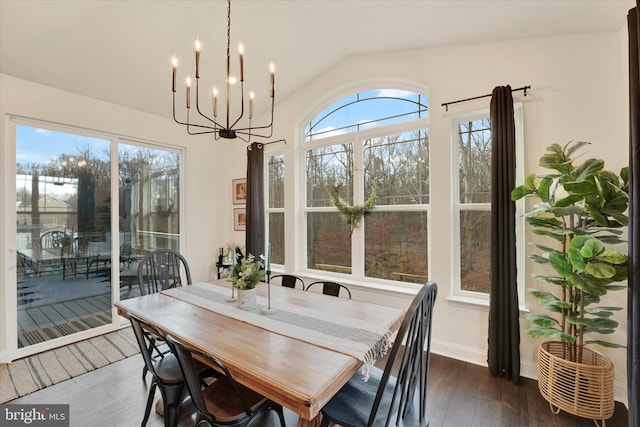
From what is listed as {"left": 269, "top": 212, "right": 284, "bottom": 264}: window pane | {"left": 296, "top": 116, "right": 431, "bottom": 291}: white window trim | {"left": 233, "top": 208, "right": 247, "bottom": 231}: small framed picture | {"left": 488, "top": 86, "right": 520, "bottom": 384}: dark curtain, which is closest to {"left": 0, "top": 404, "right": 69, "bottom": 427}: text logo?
{"left": 296, "top": 116, "right": 431, "bottom": 291}: white window trim

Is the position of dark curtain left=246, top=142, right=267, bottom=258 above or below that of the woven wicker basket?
above

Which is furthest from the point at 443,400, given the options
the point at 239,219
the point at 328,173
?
the point at 239,219

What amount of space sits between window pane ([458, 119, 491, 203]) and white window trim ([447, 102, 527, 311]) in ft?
0.16

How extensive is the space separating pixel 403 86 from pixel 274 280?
9.61 ft

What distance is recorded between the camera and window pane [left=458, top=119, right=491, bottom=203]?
2695mm

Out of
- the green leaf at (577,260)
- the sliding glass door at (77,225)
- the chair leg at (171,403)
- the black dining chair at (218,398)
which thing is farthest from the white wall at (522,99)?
the sliding glass door at (77,225)

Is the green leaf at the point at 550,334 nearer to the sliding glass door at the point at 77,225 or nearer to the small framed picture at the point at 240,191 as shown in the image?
the small framed picture at the point at 240,191

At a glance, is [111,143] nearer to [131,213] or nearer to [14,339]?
[131,213]

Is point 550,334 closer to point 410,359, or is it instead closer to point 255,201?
point 410,359

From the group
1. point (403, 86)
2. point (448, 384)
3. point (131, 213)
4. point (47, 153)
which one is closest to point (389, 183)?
point (403, 86)

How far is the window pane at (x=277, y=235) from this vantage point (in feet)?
13.7

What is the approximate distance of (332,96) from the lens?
365 cm

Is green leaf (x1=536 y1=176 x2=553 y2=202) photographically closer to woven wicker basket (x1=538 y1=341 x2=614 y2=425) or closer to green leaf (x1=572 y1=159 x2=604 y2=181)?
green leaf (x1=572 y1=159 x2=604 y2=181)

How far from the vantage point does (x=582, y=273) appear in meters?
1.86
